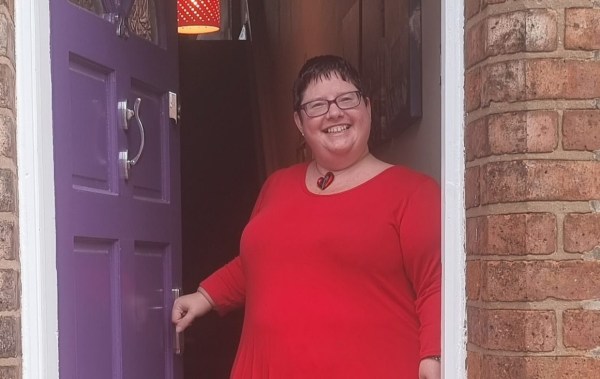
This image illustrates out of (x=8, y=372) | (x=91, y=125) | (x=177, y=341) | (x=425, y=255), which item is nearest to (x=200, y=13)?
(x=177, y=341)

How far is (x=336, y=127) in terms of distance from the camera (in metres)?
2.87

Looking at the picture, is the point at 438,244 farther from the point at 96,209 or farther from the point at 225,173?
the point at 225,173

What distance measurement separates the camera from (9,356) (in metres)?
2.19

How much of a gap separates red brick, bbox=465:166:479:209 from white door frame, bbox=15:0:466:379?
24mm

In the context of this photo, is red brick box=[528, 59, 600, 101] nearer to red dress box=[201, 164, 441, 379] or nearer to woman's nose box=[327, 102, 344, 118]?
red dress box=[201, 164, 441, 379]

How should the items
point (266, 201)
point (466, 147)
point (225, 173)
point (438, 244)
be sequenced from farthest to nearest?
1. point (225, 173)
2. point (266, 201)
3. point (438, 244)
4. point (466, 147)

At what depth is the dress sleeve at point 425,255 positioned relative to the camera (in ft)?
8.34

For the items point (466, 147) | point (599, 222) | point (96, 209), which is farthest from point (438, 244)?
point (96, 209)

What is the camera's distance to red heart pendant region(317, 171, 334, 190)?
9.57 ft

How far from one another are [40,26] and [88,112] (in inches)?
19.2

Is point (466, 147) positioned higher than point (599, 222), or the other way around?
A: point (466, 147)

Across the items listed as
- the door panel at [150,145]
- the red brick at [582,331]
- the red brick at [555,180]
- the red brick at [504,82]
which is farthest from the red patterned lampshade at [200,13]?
the red brick at [582,331]

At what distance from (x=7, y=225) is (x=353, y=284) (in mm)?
961

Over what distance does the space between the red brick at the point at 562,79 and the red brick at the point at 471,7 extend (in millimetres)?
187
